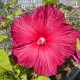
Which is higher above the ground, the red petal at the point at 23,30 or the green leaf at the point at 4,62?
the red petal at the point at 23,30

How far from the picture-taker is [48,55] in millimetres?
622

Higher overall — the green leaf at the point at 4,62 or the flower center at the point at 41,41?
the flower center at the point at 41,41

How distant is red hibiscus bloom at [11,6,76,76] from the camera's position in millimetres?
603

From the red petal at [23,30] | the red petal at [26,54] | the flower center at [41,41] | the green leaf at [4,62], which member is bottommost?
the green leaf at [4,62]

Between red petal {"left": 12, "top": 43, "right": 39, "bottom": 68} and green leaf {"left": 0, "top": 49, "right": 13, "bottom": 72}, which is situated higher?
red petal {"left": 12, "top": 43, "right": 39, "bottom": 68}

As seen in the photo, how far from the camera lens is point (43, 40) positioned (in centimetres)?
63

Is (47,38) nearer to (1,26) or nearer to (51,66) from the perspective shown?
(51,66)

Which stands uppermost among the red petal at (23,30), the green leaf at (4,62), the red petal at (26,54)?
the red petal at (23,30)

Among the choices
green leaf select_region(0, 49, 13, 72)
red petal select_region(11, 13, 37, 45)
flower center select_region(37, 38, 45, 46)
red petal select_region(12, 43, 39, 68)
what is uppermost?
red petal select_region(11, 13, 37, 45)

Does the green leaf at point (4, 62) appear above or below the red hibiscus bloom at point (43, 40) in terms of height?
below

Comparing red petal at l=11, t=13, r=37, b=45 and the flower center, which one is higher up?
red petal at l=11, t=13, r=37, b=45

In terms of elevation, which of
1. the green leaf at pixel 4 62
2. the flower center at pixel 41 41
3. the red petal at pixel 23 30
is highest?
the red petal at pixel 23 30

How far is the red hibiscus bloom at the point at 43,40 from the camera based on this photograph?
1.98 ft

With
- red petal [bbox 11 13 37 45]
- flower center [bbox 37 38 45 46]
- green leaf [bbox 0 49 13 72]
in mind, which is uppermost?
red petal [bbox 11 13 37 45]
